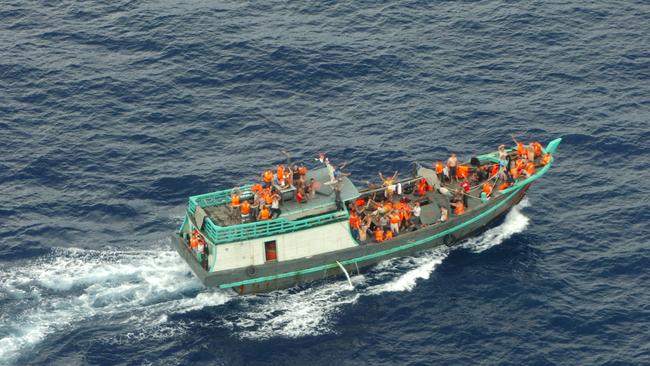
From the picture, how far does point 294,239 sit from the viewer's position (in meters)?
82.6

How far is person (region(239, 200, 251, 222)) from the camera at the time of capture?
82312 millimetres

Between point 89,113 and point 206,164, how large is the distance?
1391cm

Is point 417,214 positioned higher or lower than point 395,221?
higher

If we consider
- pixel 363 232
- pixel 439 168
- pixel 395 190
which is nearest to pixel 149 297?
pixel 363 232

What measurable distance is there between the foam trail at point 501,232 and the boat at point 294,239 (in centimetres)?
129

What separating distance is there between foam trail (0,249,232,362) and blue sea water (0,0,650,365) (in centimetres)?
18

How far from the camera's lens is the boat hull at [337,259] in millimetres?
81812

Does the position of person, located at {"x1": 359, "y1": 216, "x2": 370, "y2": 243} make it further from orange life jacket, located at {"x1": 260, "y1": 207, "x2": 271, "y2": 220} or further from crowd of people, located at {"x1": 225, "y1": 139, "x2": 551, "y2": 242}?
orange life jacket, located at {"x1": 260, "y1": 207, "x2": 271, "y2": 220}

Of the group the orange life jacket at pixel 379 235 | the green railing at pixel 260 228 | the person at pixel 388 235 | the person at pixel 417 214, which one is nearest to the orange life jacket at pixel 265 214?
the green railing at pixel 260 228

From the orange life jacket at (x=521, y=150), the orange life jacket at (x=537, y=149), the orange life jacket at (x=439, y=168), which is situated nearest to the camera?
the orange life jacket at (x=439, y=168)

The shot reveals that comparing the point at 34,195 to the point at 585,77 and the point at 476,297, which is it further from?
the point at 585,77

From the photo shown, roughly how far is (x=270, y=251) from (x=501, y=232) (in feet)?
62.2

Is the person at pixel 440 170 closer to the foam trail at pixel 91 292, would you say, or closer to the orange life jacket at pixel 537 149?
the orange life jacket at pixel 537 149

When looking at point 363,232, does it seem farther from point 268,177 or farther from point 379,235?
point 268,177
